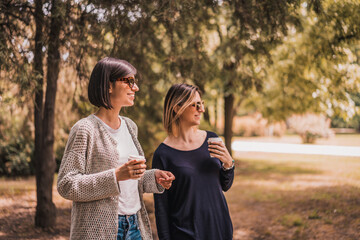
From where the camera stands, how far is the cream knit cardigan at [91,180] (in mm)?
2119

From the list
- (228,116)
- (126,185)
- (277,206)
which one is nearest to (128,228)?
(126,185)

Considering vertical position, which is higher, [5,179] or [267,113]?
[267,113]

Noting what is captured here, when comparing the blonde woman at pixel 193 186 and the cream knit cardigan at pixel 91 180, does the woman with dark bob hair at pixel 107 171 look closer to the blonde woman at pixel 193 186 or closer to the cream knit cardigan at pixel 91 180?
the cream knit cardigan at pixel 91 180

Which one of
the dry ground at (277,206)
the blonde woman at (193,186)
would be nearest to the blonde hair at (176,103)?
the blonde woman at (193,186)

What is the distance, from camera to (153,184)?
2.56 m

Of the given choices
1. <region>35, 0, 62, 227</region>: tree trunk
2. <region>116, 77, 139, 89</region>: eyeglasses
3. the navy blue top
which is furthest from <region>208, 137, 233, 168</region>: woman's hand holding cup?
<region>35, 0, 62, 227</region>: tree trunk

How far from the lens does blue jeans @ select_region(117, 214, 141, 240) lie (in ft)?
7.70

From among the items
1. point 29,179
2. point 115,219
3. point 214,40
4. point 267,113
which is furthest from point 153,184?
point 267,113

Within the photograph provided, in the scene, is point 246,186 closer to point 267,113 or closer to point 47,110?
point 267,113

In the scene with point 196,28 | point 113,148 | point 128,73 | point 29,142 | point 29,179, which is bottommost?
point 29,179

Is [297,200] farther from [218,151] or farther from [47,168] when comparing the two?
[218,151]

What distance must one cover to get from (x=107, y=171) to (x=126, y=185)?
0.32 meters

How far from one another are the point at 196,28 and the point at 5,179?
918 cm

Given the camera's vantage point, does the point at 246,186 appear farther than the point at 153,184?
Yes
